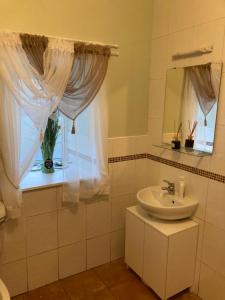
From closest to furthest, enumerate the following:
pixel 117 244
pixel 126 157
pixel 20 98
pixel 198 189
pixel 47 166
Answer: pixel 20 98 → pixel 198 189 → pixel 47 166 → pixel 126 157 → pixel 117 244

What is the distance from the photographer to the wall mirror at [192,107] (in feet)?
5.90

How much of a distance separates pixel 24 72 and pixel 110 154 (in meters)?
0.96

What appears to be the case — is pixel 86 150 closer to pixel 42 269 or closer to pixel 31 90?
pixel 31 90

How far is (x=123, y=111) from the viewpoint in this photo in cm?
221

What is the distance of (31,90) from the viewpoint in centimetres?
162

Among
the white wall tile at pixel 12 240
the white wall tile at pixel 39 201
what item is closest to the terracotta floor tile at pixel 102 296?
the white wall tile at pixel 12 240

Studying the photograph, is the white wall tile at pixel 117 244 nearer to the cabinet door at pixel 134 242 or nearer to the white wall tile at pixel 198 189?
the cabinet door at pixel 134 242

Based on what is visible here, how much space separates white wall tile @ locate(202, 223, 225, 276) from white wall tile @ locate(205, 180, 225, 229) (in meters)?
0.05

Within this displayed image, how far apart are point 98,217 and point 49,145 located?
761mm

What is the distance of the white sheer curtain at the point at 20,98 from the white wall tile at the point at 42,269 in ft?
1.58

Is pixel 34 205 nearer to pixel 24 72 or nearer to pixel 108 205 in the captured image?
pixel 108 205

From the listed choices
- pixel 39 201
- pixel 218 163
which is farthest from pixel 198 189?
pixel 39 201

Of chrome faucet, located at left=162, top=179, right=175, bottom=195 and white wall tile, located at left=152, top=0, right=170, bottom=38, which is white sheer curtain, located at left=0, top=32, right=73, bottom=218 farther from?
A: chrome faucet, located at left=162, top=179, right=175, bottom=195

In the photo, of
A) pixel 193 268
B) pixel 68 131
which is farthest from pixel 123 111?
pixel 193 268
